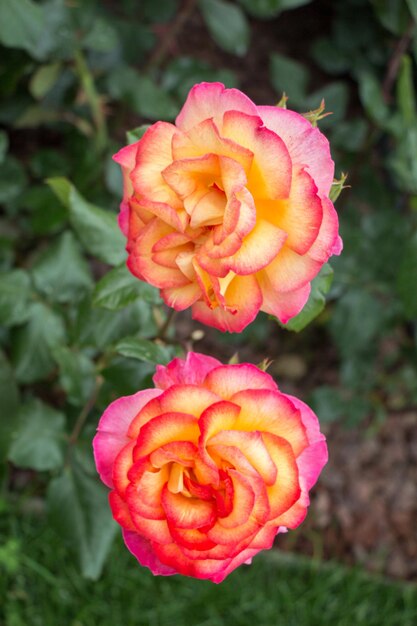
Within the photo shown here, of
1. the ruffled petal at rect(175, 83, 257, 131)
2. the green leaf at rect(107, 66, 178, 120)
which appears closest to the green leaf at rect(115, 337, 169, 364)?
the ruffled petal at rect(175, 83, 257, 131)

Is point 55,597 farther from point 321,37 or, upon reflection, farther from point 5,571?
point 321,37

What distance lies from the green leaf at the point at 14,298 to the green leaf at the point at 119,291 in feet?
1.11

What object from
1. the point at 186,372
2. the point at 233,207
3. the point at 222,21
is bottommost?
the point at 222,21

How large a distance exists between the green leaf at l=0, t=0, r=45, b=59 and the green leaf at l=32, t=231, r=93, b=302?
0.33m

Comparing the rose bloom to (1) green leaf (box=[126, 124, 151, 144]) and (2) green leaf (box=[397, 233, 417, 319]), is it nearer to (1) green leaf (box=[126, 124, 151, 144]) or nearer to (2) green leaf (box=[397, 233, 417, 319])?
(1) green leaf (box=[126, 124, 151, 144])

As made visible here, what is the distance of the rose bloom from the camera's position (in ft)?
2.04

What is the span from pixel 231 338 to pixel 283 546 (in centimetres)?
55

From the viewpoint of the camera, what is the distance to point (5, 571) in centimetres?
164

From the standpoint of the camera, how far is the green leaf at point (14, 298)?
119cm

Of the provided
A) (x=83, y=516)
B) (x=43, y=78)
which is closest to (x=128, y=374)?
(x=83, y=516)

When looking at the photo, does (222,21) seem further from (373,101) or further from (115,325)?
(115,325)

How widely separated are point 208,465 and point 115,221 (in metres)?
0.48

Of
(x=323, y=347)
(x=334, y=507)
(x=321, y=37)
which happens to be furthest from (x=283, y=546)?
(x=321, y=37)

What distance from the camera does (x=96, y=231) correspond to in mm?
1005
